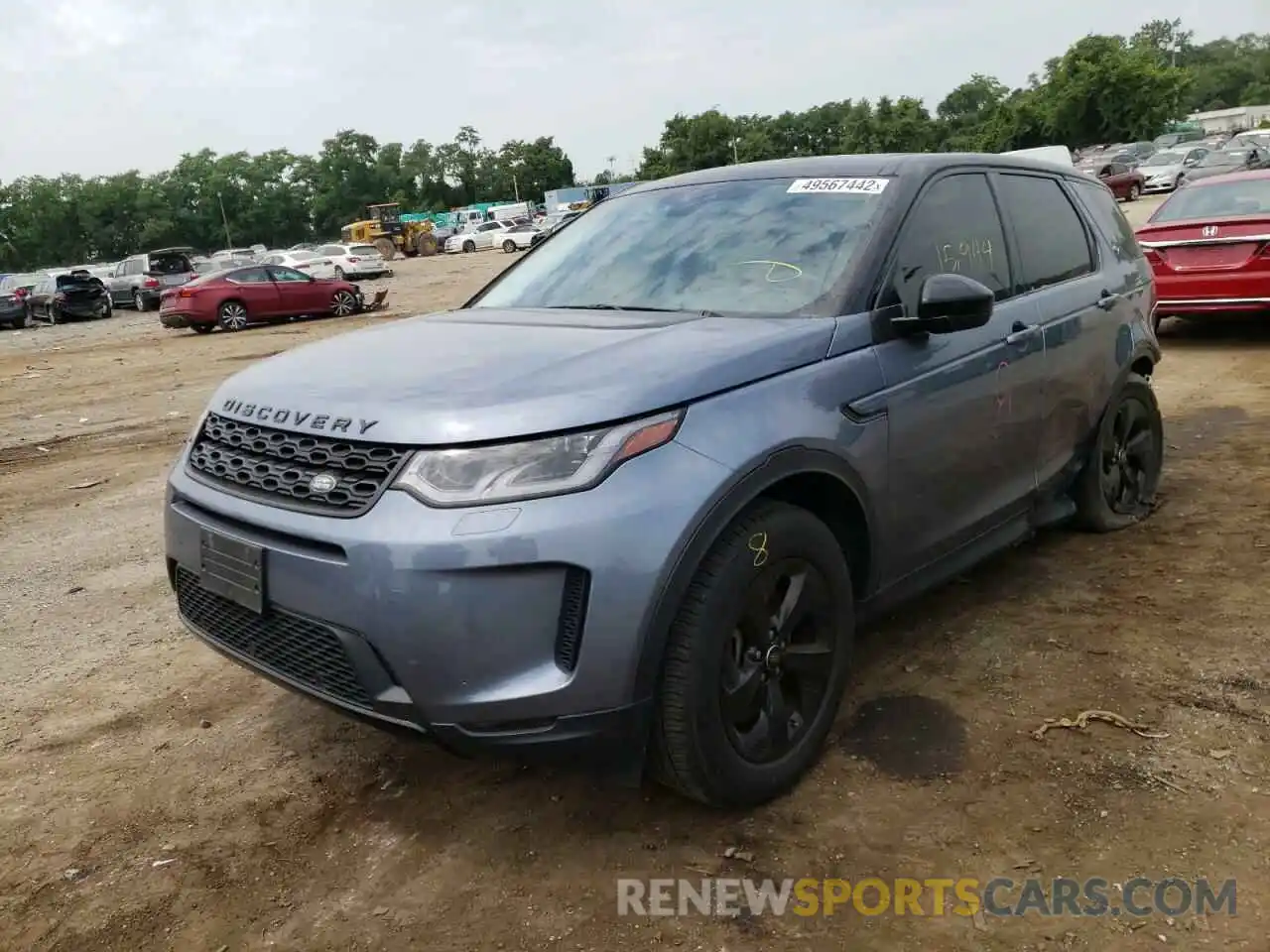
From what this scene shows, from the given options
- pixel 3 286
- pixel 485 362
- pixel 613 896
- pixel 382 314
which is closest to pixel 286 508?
pixel 485 362

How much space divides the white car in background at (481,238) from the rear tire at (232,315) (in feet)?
108

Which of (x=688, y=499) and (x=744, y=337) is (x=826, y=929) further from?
(x=744, y=337)

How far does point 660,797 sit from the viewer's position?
295 centimetres

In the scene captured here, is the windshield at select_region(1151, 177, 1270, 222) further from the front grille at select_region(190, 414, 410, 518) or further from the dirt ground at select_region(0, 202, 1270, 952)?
the front grille at select_region(190, 414, 410, 518)

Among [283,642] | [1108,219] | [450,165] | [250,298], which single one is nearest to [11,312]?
[250,298]

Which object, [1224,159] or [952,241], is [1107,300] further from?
[1224,159]

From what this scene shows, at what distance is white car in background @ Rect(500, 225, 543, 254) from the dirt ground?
46375mm

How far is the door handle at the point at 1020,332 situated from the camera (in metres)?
3.73

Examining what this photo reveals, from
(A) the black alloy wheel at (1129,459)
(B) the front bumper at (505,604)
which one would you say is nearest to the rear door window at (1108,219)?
(A) the black alloy wheel at (1129,459)

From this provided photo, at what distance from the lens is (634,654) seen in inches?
93.4

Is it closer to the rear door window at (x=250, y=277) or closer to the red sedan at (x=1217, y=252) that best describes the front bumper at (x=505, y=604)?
the red sedan at (x=1217, y=252)

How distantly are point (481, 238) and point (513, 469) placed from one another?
54.2m

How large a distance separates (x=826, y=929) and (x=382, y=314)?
21.0m

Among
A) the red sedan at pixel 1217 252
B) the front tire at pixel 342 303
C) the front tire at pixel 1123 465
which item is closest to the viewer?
the front tire at pixel 1123 465
